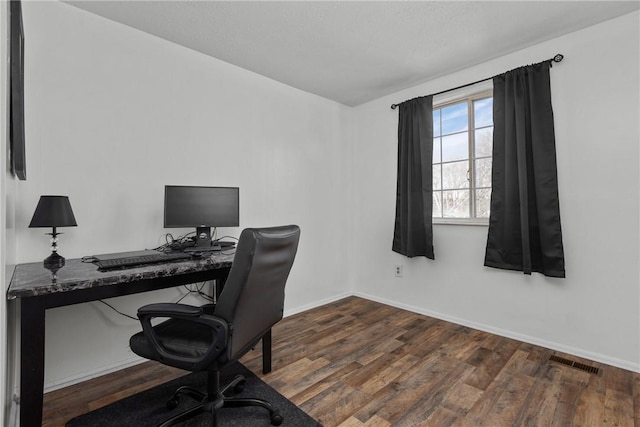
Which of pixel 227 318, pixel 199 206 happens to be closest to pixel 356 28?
pixel 199 206

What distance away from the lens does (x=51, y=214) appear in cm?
175

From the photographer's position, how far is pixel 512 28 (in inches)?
92.9

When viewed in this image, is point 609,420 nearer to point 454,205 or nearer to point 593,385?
point 593,385

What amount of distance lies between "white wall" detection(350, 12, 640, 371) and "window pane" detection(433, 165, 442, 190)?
20.2 inches

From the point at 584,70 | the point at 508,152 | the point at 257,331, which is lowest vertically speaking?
the point at 257,331

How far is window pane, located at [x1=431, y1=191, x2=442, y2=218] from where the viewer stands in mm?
3301

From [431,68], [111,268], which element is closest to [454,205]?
[431,68]

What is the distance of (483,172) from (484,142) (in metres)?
0.28

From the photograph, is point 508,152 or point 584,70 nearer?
point 584,70

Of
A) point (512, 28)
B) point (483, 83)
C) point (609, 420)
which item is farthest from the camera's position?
point (483, 83)

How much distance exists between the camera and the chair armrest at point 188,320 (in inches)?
53.3

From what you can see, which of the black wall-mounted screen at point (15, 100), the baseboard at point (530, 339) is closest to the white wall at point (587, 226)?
the baseboard at point (530, 339)

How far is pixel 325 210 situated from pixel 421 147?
1293 mm

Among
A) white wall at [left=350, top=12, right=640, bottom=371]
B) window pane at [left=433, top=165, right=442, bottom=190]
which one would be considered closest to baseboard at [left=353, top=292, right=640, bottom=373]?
white wall at [left=350, top=12, right=640, bottom=371]
